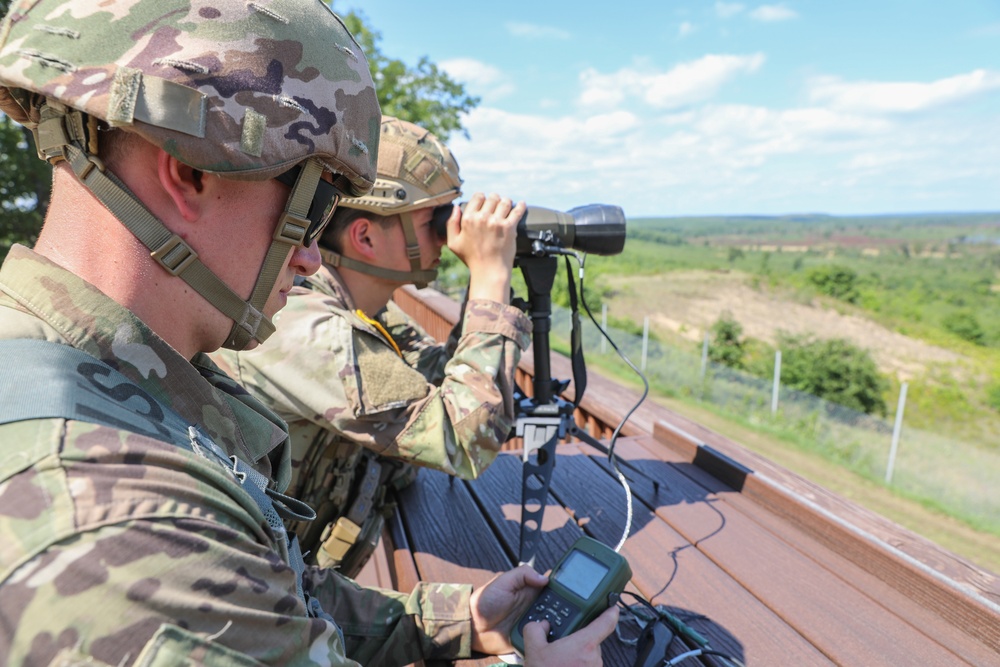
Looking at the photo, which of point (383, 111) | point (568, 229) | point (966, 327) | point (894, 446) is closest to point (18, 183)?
point (383, 111)

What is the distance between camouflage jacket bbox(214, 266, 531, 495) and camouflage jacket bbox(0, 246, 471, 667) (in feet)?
2.50

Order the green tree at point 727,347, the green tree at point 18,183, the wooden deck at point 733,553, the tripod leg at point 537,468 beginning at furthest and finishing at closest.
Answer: the green tree at point 727,347 → the green tree at point 18,183 → the tripod leg at point 537,468 → the wooden deck at point 733,553

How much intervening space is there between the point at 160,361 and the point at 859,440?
9.42 metres

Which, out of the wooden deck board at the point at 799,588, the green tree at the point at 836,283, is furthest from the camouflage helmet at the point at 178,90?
the green tree at the point at 836,283

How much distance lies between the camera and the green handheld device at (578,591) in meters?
1.27

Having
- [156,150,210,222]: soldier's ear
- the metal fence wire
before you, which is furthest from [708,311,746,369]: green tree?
[156,150,210,222]: soldier's ear

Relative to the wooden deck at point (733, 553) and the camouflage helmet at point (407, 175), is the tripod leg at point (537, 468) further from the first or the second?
the camouflage helmet at point (407, 175)

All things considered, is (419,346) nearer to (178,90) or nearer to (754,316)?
(178,90)

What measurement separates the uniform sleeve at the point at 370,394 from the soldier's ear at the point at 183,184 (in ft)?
2.68


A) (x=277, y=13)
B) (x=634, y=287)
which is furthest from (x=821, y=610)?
(x=634, y=287)

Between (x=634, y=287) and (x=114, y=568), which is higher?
(x=114, y=568)

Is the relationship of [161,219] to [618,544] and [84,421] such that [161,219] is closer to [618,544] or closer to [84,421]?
[84,421]

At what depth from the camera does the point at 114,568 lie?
0.56m

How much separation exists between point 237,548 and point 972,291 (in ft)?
198
